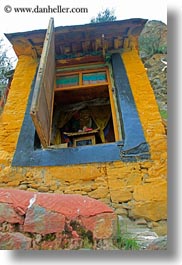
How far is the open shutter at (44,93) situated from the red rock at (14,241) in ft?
3.37

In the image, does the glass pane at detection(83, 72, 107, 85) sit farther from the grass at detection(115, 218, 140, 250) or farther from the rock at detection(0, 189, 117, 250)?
the grass at detection(115, 218, 140, 250)

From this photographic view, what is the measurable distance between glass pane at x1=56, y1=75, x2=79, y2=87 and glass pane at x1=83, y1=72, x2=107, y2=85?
0.40 ft

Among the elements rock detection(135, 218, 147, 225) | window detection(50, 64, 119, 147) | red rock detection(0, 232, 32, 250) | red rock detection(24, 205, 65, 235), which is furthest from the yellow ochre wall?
window detection(50, 64, 119, 147)

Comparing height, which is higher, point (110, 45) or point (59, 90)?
point (110, 45)

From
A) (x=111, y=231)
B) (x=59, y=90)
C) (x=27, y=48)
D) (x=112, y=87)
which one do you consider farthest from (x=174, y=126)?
(x=27, y=48)

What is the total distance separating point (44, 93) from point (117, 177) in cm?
120

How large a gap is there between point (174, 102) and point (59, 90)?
1.77 meters

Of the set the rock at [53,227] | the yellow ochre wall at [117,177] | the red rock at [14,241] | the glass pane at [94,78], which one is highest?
the glass pane at [94,78]

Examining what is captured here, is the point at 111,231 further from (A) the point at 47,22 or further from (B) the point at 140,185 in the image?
(A) the point at 47,22

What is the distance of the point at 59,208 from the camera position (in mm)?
2611

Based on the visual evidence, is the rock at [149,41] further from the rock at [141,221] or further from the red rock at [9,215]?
the red rock at [9,215]

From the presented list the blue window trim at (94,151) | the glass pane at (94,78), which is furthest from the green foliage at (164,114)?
the glass pane at (94,78)

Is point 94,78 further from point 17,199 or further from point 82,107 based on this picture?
point 17,199

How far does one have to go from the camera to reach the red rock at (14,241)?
8.21 ft
